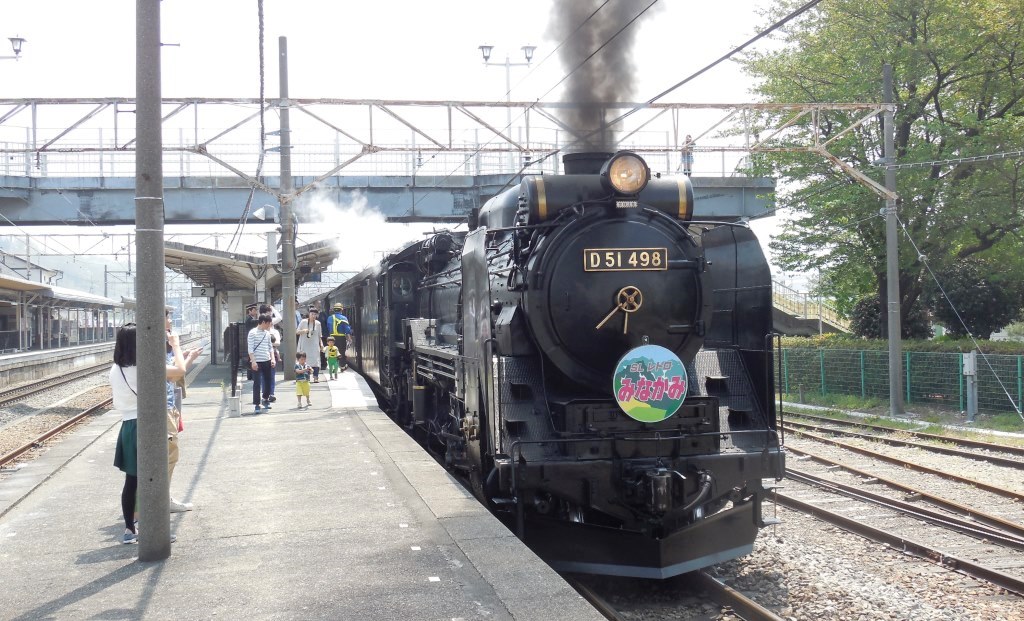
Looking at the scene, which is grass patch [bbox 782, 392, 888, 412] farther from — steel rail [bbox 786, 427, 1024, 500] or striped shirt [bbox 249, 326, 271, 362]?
striped shirt [bbox 249, 326, 271, 362]

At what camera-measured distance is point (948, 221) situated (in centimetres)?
1942

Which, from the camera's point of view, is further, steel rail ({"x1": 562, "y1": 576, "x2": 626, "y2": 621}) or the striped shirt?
the striped shirt

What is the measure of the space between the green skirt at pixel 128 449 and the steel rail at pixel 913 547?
5140 millimetres

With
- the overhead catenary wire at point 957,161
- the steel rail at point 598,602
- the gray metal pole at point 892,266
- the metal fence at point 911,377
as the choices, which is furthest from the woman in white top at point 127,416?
the overhead catenary wire at point 957,161

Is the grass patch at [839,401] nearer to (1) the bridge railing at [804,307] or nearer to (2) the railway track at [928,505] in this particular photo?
(2) the railway track at [928,505]

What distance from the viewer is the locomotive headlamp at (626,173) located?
6.78m

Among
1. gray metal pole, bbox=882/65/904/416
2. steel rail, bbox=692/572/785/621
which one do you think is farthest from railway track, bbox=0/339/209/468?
gray metal pole, bbox=882/65/904/416

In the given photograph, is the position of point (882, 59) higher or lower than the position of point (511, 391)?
higher

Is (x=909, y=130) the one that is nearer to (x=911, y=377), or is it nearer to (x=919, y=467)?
(x=911, y=377)

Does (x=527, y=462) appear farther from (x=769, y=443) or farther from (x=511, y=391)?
(x=769, y=443)

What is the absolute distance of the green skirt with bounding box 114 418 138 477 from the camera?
19.3ft

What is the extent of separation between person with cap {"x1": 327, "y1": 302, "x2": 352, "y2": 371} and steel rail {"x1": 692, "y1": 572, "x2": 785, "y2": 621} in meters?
13.4

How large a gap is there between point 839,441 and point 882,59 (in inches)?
396

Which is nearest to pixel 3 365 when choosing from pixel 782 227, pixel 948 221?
pixel 782 227
